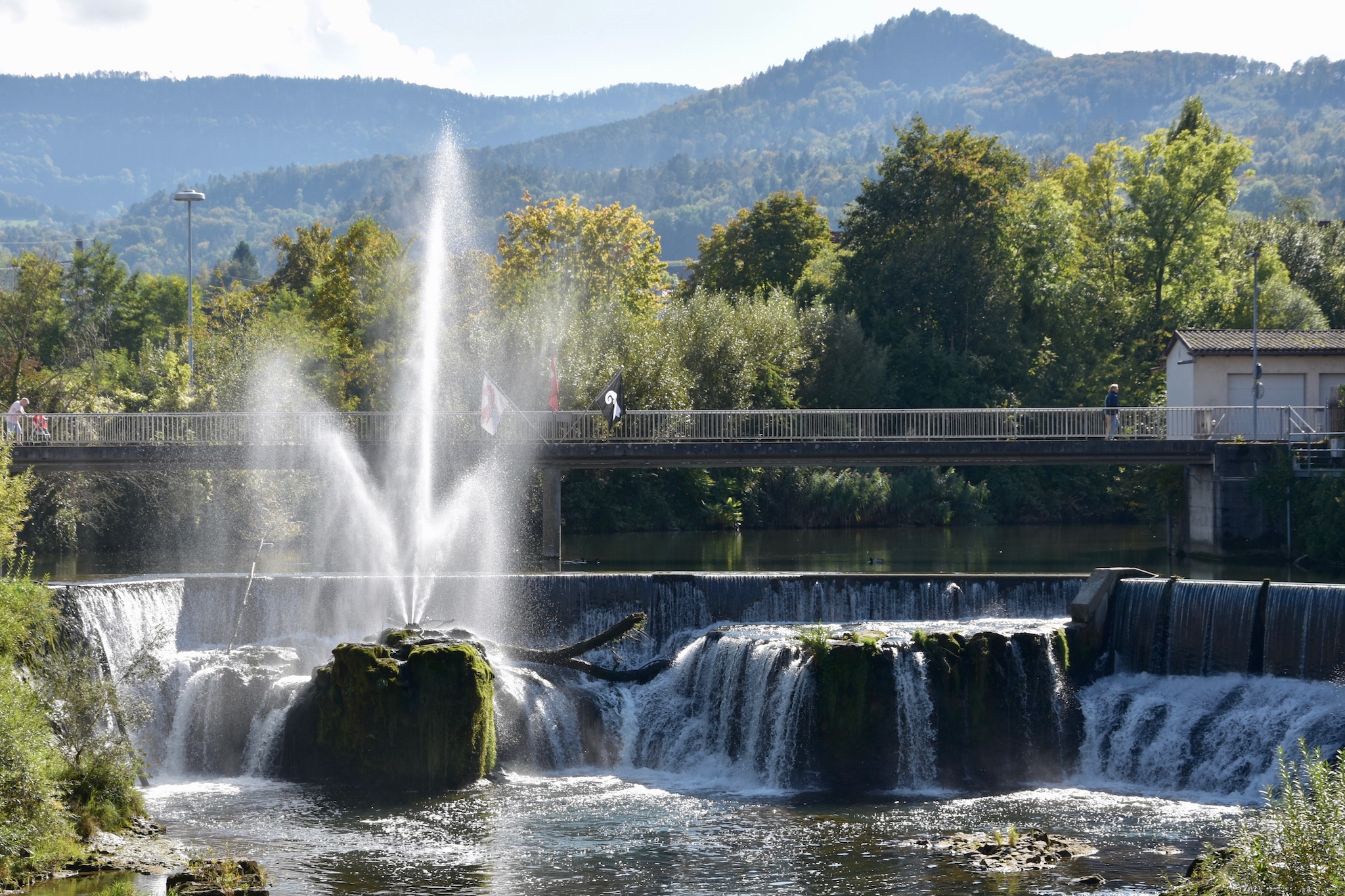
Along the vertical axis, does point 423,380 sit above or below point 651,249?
below

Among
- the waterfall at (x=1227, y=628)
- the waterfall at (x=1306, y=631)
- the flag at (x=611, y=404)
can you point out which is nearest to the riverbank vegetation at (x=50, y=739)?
the flag at (x=611, y=404)

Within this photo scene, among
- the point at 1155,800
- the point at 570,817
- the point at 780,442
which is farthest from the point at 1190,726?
the point at 780,442

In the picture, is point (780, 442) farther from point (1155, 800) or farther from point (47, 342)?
point (47, 342)

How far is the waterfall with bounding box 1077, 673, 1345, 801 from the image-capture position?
25.8 metres

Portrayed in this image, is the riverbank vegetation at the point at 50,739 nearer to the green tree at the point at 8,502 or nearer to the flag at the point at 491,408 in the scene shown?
the green tree at the point at 8,502

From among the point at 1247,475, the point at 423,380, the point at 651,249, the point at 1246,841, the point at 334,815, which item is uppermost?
the point at 651,249

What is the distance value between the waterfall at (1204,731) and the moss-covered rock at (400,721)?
38.8 feet

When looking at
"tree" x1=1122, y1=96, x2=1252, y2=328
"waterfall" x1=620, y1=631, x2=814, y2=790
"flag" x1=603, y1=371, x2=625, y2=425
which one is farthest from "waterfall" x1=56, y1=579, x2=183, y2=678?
"tree" x1=1122, y1=96, x2=1252, y2=328

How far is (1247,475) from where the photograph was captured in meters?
42.6

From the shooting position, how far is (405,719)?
2648 cm

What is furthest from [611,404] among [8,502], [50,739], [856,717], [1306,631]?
[50,739]

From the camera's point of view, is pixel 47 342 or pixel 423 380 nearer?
pixel 423 380

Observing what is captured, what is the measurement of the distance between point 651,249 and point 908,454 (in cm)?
4059

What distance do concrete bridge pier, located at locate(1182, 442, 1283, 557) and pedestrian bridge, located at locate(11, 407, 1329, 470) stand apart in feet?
1.98
